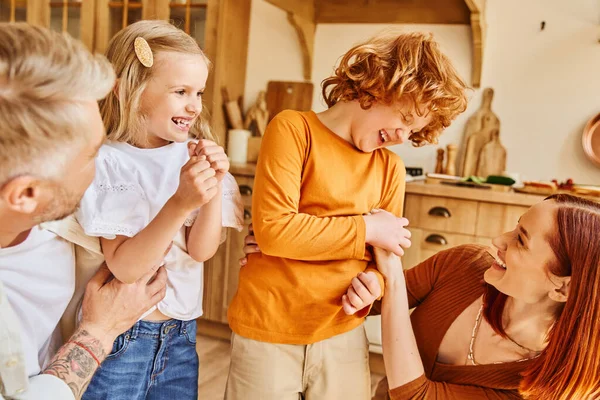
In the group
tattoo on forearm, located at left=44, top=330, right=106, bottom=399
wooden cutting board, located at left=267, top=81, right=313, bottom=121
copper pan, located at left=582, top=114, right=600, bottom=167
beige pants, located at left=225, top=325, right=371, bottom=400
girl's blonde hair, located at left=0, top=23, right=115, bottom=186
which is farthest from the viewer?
wooden cutting board, located at left=267, top=81, right=313, bottom=121

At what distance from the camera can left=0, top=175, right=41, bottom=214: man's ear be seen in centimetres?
70

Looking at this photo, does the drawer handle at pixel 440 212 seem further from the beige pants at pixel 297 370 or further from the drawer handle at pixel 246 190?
the beige pants at pixel 297 370

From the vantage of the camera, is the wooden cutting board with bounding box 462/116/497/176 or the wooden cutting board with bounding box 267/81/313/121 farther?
the wooden cutting board with bounding box 267/81/313/121

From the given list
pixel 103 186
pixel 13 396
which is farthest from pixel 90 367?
pixel 103 186

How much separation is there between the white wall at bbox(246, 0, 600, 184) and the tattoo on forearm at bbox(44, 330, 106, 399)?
2.22 m

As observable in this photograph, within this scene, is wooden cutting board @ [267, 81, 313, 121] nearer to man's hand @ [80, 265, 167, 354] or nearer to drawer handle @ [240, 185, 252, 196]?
drawer handle @ [240, 185, 252, 196]

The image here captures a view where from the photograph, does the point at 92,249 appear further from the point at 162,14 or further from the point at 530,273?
the point at 162,14

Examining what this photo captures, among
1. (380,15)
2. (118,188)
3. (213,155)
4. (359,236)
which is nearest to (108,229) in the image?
(118,188)

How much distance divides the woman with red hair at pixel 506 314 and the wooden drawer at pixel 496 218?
4.28 ft

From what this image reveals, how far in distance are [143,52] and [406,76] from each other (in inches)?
19.6

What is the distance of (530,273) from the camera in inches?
41.5

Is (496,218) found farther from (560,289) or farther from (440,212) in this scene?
(560,289)

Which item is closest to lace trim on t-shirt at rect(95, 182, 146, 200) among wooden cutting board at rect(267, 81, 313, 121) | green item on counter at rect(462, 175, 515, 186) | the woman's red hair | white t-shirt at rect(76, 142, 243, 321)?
white t-shirt at rect(76, 142, 243, 321)

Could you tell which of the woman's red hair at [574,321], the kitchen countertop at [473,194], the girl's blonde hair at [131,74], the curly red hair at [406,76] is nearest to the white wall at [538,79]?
the kitchen countertop at [473,194]
